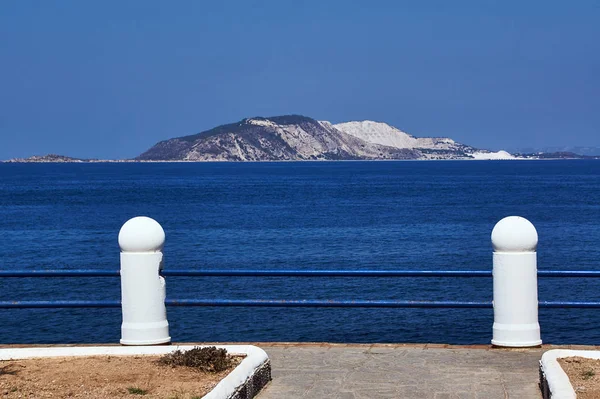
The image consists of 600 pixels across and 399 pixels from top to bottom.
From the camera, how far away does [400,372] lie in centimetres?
880

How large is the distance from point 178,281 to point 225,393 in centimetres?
2562

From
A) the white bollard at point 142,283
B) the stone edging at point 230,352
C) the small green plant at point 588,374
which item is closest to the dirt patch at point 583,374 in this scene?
the small green plant at point 588,374

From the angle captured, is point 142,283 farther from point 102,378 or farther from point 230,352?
point 102,378

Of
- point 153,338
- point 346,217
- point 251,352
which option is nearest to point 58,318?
point 153,338

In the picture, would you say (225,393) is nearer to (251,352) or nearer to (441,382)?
(251,352)

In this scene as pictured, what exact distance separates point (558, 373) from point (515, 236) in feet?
7.93

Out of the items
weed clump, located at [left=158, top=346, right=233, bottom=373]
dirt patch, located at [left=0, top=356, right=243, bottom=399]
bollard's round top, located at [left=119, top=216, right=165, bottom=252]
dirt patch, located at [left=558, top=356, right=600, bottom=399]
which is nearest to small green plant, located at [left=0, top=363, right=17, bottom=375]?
dirt patch, located at [left=0, top=356, right=243, bottom=399]

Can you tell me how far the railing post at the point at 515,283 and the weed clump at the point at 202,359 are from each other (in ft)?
9.85

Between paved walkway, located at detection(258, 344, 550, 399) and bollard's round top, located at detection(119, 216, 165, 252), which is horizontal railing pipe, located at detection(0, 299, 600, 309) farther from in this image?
bollard's round top, located at detection(119, 216, 165, 252)

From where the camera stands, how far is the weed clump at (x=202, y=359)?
322 inches

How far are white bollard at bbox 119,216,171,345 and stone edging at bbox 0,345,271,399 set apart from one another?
65 centimetres

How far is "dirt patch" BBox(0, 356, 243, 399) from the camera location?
7.46 meters

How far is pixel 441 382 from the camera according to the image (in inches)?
330

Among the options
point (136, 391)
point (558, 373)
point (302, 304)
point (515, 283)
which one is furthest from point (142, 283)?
point (558, 373)
